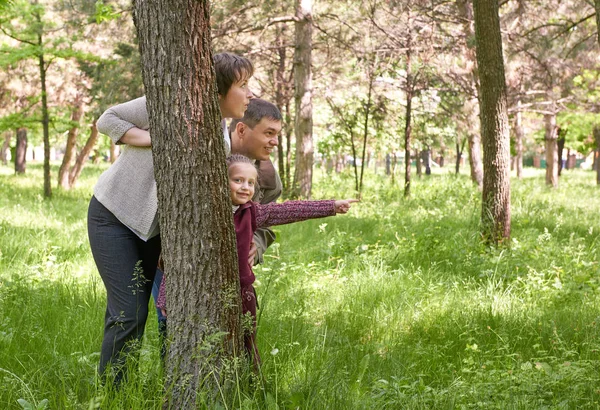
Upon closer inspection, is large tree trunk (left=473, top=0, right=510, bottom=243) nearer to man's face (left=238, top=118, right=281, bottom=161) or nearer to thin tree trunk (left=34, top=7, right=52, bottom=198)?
man's face (left=238, top=118, right=281, bottom=161)

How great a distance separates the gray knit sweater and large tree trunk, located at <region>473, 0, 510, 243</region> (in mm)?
5748

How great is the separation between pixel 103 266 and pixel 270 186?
95cm

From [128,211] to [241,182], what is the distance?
0.54m

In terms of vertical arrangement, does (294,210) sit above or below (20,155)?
below

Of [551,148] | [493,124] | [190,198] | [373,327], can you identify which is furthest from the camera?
[551,148]

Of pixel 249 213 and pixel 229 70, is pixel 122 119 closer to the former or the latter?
pixel 229 70

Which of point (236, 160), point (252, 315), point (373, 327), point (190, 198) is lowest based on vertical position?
point (373, 327)

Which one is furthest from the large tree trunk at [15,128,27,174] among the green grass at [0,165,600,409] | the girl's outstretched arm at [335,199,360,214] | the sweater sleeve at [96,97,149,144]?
the girl's outstretched arm at [335,199,360,214]

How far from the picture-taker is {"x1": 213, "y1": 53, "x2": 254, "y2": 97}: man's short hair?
2.96m

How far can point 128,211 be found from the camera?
9.86ft

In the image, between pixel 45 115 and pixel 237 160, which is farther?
pixel 45 115

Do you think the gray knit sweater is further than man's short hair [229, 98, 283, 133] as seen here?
No

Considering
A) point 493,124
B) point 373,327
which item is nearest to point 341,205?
point 373,327

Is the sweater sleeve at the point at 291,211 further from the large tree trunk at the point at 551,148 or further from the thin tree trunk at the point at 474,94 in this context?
the large tree trunk at the point at 551,148
